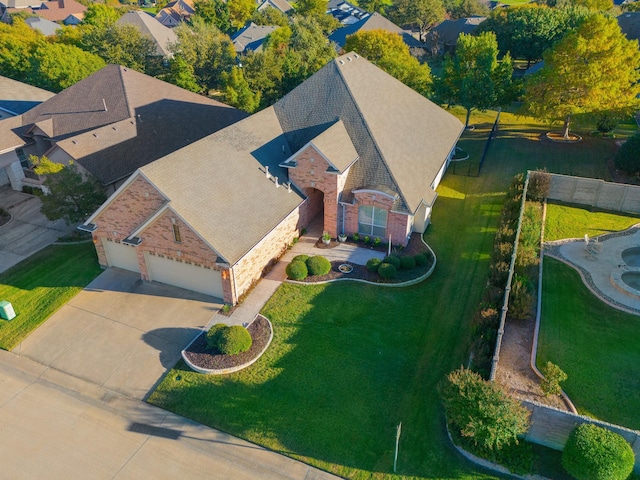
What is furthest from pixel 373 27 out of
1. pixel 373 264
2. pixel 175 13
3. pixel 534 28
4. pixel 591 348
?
pixel 591 348

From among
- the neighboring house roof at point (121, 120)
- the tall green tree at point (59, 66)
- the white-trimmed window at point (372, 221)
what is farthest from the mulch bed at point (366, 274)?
the tall green tree at point (59, 66)

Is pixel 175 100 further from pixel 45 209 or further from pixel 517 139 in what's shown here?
pixel 517 139

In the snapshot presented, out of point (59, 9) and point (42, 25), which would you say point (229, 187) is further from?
point (59, 9)

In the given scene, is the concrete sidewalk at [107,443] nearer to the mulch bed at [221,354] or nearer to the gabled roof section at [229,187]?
the mulch bed at [221,354]

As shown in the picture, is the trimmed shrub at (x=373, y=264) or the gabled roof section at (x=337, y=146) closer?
the trimmed shrub at (x=373, y=264)

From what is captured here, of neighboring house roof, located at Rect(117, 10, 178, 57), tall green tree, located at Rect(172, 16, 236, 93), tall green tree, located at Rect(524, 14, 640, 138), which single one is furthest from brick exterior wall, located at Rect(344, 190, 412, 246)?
neighboring house roof, located at Rect(117, 10, 178, 57)

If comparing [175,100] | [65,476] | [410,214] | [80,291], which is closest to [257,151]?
[410,214]
